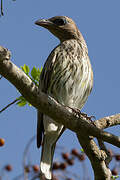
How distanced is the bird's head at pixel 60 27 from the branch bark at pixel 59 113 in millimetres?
3523

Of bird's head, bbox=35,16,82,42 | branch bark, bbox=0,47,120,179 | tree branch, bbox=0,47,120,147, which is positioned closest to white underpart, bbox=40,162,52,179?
branch bark, bbox=0,47,120,179

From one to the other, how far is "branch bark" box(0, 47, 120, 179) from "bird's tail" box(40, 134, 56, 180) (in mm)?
1143

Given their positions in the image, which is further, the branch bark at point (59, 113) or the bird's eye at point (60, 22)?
the bird's eye at point (60, 22)

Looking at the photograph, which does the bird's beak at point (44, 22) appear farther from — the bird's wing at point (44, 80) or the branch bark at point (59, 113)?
the branch bark at point (59, 113)

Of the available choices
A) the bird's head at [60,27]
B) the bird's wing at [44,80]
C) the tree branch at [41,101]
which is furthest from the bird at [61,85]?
the tree branch at [41,101]

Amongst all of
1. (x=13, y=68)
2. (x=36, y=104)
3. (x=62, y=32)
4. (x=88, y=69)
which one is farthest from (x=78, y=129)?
(x=62, y=32)

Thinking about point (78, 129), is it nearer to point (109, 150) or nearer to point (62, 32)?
point (109, 150)

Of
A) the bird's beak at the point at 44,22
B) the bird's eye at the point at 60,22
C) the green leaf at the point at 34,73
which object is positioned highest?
the bird's eye at the point at 60,22

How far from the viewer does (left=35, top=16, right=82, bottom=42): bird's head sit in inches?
290

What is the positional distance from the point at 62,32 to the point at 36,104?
4172 mm

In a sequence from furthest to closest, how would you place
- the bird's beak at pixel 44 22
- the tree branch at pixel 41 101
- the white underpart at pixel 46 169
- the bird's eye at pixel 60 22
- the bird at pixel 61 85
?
the bird's eye at pixel 60 22
the bird's beak at pixel 44 22
the bird at pixel 61 85
the white underpart at pixel 46 169
the tree branch at pixel 41 101

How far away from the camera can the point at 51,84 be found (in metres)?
5.77

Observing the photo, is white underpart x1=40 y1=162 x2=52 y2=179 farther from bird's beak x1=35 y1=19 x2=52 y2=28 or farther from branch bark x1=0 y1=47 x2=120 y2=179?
bird's beak x1=35 y1=19 x2=52 y2=28

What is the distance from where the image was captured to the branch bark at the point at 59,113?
11.2 feet
